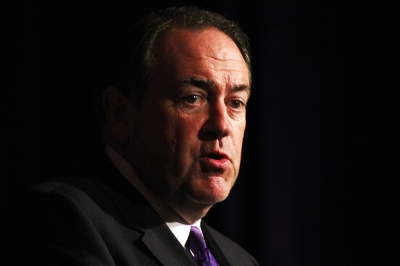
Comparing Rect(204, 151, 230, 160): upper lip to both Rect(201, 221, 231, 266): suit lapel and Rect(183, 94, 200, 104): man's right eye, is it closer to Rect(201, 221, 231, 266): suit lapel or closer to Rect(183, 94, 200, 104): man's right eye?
Rect(183, 94, 200, 104): man's right eye

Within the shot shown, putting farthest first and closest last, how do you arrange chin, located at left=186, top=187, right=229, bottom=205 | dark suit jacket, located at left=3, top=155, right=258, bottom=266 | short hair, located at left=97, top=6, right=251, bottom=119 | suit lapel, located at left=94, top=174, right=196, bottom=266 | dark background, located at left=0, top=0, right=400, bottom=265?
dark background, located at left=0, top=0, right=400, bottom=265 < short hair, located at left=97, top=6, right=251, bottom=119 < chin, located at left=186, top=187, right=229, bottom=205 < suit lapel, located at left=94, top=174, right=196, bottom=266 < dark suit jacket, located at left=3, top=155, right=258, bottom=266

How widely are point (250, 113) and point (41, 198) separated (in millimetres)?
1501

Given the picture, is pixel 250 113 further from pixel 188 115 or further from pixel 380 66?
pixel 188 115

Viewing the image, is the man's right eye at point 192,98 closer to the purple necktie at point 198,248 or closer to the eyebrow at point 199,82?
the eyebrow at point 199,82

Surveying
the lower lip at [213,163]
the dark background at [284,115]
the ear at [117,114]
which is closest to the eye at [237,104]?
the lower lip at [213,163]

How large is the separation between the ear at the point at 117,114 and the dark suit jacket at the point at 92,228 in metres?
0.13

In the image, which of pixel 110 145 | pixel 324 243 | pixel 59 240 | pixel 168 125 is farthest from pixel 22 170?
pixel 324 243

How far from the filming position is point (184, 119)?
1731 millimetres

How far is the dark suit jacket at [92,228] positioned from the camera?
137 cm

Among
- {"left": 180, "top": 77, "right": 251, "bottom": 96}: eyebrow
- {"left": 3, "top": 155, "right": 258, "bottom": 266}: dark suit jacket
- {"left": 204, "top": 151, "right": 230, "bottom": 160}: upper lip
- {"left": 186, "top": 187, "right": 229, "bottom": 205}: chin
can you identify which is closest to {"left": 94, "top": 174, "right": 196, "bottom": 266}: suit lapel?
{"left": 3, "top": 155, "right": 258, "bottom": 266}: dark suit jacket

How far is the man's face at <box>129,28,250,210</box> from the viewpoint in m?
1.71

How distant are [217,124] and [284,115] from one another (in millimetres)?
1054

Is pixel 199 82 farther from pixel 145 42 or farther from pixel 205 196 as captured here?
pixel 205 196

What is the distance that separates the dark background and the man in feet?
2.18
